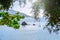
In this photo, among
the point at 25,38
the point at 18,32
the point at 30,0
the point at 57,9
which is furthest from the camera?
the point at 18,32

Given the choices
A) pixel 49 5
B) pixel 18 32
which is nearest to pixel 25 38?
pixel 18 32

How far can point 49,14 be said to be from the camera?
158 centimetres

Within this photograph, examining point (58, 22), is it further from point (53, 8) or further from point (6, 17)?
point (6, 17)

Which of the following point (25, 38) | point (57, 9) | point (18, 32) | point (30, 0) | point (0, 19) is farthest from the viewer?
point (18, 32)

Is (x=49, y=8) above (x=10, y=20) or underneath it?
above

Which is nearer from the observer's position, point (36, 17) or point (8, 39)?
point (36, 17)

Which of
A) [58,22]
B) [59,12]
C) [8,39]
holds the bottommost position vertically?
[8,39]

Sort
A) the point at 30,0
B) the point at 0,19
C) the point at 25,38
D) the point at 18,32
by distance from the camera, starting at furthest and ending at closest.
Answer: the point at 18,32, the point at 25,38, the point at 30,0, the point at 0,19

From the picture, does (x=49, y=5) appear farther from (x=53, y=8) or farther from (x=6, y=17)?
(x=6, y=17)

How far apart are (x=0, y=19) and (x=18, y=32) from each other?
1.97 metres

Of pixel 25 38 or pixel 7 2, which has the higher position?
pixel 7 2

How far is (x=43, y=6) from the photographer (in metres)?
1.62

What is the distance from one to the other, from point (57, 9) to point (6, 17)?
0.49 metres

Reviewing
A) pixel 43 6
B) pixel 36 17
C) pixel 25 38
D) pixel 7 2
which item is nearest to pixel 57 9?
pixel 43 6
